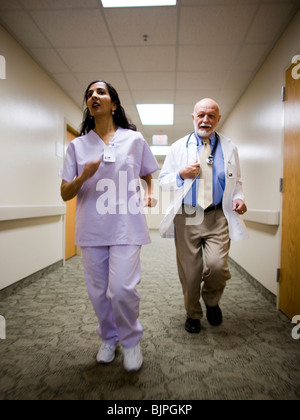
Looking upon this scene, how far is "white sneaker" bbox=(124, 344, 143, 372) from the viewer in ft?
4.27

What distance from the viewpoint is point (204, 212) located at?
1.78 metres

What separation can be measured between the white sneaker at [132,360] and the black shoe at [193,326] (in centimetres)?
55

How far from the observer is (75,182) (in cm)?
127

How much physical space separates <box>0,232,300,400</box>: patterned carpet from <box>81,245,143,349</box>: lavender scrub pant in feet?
0.71

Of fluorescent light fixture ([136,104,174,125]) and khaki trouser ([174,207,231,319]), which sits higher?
fluorescent light fixture ([136,104,174,125])

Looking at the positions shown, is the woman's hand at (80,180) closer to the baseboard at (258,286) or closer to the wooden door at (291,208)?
the wooden door at (291,208)

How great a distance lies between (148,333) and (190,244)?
2.13 ft

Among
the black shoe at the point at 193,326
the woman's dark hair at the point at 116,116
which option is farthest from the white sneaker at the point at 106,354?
the woman's dark hair at the point at 116,116

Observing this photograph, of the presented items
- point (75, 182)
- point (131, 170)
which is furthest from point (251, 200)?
point (75, 182)


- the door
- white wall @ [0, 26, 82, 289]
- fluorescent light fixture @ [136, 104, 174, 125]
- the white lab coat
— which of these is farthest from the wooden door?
the door

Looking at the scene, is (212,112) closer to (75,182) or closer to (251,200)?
(75,182)

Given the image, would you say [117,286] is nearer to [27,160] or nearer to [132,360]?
[132,360]

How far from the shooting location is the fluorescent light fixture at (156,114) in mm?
4539

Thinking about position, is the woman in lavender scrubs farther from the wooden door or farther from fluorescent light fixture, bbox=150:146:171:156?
fluorescent light fixture, bbox=150:146:171:156
